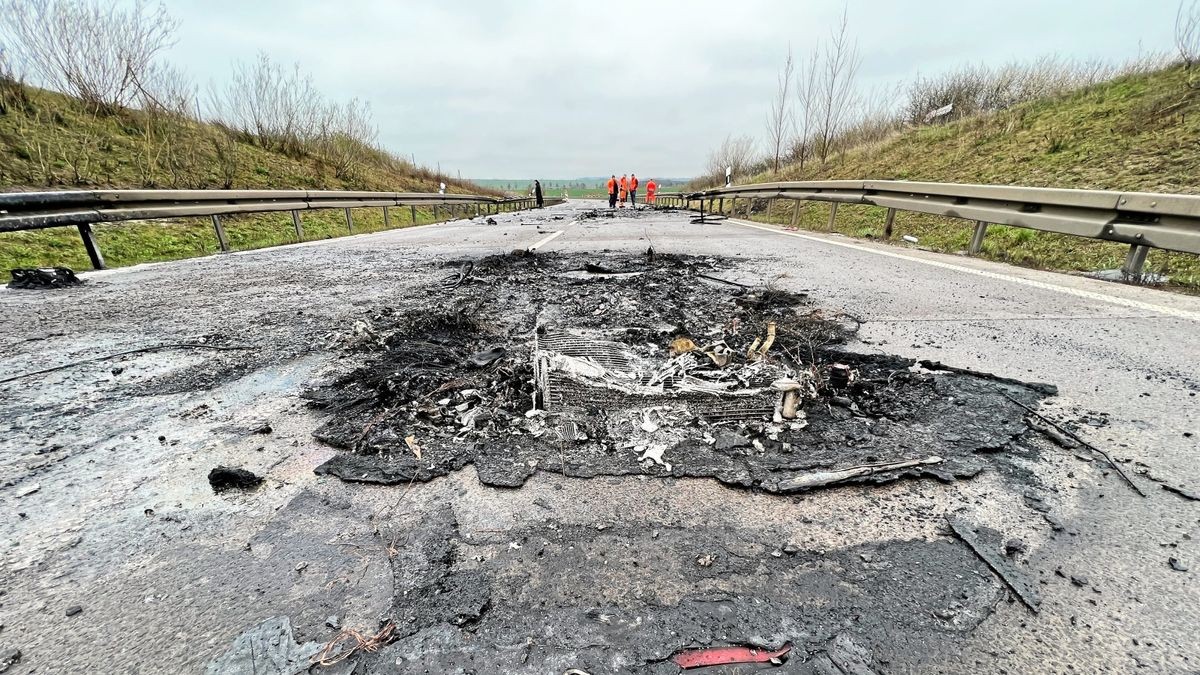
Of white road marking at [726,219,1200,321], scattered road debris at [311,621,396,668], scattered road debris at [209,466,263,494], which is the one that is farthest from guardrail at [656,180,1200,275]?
scattered road debris at [209,466,263,494]

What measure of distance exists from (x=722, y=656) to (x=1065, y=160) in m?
12.3

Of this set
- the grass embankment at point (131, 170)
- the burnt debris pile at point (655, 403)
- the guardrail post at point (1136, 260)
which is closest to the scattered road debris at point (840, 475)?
the burnt debris pile at point (655, 403)

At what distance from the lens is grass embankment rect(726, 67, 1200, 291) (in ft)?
20.7

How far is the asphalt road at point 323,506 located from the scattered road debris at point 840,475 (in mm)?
70

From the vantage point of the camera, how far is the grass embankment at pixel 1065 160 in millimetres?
6309

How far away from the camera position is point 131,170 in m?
10.7

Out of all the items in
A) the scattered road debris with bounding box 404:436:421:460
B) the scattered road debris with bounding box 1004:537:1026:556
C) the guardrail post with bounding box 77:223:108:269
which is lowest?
the scattered road debris with bounding box 1004:537:1026:556

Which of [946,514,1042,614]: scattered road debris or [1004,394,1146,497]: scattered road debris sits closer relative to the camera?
[946,514,1042,614]: scattered road debris

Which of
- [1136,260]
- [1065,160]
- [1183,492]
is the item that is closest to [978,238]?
[1136,260]

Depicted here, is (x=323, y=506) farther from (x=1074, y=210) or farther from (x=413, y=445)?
(x=1074, y=210)

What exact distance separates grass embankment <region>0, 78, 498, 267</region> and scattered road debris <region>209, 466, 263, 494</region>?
6821 mm

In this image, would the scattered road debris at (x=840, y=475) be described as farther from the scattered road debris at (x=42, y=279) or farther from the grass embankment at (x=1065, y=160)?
the scattered road debris at (x=42, y=279)

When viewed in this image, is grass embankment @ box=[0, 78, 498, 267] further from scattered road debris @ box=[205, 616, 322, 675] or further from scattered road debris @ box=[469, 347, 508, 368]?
scattered road debris @ box=[205, 616, 322, 675]

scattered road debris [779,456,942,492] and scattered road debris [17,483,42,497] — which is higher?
scattered road debris [17,483,42,497]
